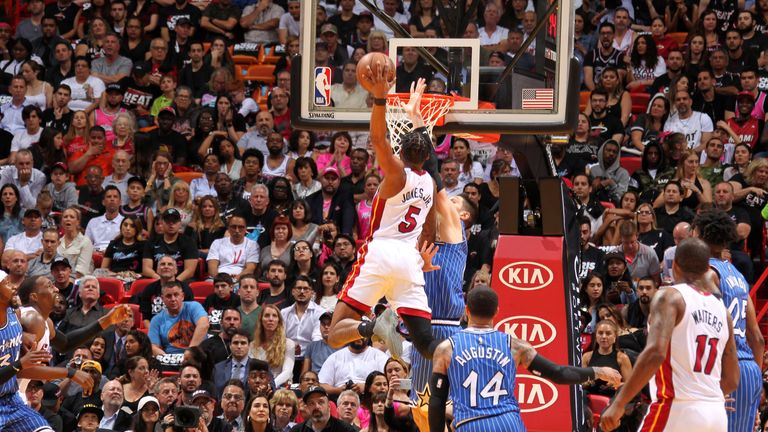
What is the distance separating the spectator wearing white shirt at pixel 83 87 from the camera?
17.6 meters

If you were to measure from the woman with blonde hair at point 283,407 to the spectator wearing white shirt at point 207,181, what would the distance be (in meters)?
4.70

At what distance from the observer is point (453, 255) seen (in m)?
9.56

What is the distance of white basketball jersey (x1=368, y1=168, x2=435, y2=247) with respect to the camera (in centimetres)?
884

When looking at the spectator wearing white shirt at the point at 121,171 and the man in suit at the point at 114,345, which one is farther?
the spectator wearing white shirt at the point at 121,171

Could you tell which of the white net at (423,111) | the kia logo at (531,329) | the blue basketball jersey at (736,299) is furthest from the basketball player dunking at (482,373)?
the kia logo at (531,329)

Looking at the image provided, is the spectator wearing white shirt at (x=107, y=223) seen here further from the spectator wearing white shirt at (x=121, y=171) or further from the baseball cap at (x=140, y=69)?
the baseball cap at (x=140, y=69)

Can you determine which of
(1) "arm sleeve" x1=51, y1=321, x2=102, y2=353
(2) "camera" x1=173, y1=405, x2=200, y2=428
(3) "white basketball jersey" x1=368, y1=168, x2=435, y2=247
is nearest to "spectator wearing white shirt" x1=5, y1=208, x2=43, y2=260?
(2) "camera" x1=173, y1=405, x2=200, y2=428

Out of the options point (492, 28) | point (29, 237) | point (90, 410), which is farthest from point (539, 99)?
point (29, 237)

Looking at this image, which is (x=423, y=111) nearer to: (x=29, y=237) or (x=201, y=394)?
(x=201, y=394)

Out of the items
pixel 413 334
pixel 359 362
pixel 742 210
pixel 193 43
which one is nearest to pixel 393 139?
pixel 413 334

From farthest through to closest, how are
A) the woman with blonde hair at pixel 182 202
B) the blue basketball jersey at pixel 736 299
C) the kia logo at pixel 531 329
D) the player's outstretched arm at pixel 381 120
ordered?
the woman with blonde hair at pixel 182 202 < the kia logo at pixel 531 329 < the player's outstretched arm at pixel 381 120 < the blue basketball jersey at pixel 736 299

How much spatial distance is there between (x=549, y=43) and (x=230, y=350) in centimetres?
463

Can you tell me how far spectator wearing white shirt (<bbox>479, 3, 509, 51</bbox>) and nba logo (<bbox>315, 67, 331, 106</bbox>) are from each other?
17.0 feet

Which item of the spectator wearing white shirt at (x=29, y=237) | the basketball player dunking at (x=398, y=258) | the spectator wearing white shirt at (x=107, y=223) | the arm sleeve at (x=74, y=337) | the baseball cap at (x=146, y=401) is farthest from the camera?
the spectator wearing white shirt at (x=107, y=223)
